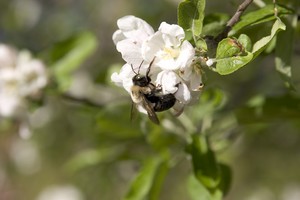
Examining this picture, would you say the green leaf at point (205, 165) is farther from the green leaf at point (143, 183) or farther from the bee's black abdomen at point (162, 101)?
the bee's black abdomen at point (162, 101)

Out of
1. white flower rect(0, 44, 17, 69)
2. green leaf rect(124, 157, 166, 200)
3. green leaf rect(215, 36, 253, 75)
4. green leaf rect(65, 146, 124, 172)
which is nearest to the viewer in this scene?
green leaf rect(215, 36, 253, 75)

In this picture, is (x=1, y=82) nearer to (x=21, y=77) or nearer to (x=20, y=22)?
(x=21, y=77)

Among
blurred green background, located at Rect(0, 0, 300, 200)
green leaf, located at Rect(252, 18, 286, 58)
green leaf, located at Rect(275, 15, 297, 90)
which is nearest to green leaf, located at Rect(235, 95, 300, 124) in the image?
blurred green background, located at Rect(0, 0, 300, 200)

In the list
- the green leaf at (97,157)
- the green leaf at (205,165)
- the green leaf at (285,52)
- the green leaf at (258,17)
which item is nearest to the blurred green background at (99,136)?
the green leaf at (97,157)

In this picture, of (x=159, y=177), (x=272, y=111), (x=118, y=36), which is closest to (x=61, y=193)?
(x=159, y=177)

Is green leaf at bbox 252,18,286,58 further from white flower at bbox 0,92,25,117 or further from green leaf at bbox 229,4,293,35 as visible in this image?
A: white flower at bbox 0,92,25,117

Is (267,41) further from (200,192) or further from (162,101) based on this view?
Answer: (200,192)

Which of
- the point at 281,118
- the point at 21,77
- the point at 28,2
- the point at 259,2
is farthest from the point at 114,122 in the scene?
the point at 28,2

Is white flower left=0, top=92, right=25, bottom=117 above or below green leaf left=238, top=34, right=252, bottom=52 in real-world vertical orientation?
below
